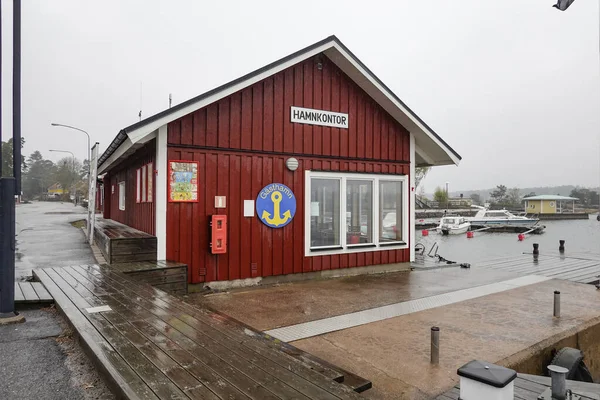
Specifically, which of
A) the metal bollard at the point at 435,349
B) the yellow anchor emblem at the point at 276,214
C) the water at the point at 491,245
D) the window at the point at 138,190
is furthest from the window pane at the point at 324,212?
the water at the point at 491,245

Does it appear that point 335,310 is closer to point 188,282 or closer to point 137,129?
point 188,282

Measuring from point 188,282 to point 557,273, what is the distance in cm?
970

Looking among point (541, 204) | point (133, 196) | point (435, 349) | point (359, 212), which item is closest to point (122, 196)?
point (133, 196)

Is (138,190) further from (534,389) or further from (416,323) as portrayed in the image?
(534,389)

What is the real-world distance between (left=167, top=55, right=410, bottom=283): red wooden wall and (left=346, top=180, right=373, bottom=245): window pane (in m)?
0.38

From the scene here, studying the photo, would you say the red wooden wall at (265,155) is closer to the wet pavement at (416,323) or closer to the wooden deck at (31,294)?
the wet pavement at (416,323)

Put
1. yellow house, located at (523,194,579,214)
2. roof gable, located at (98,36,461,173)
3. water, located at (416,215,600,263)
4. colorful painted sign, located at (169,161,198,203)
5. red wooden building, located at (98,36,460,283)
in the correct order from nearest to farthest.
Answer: roof gable, located at (98,36,461,173) → colorful painted sign, located at (169,161,198,203) → red wooden building, located at (98,36,460,283) → water, located at (416,215,600,263) → yellow house, located at (523,194,579,214)

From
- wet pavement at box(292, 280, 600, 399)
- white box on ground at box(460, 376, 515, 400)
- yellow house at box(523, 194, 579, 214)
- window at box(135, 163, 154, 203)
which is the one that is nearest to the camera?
white box on ground at box(460, 376, 515, 400)

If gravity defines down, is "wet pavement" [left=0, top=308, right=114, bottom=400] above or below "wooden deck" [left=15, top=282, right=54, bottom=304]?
below

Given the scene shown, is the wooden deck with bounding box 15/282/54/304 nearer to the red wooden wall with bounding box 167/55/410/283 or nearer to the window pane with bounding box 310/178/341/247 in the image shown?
the red wooden wall with bounding box 167/55/410/283

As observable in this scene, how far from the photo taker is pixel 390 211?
398 inches

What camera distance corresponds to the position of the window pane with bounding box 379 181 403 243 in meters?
9.95

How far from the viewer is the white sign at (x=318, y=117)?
8.59 m

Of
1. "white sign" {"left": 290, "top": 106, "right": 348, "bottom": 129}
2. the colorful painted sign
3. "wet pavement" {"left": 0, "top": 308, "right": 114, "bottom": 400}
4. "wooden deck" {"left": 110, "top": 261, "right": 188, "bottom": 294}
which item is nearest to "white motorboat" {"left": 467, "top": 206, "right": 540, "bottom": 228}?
"white sign" {"left": 290, "top": 106, "right": 348, "bottom": 129}
